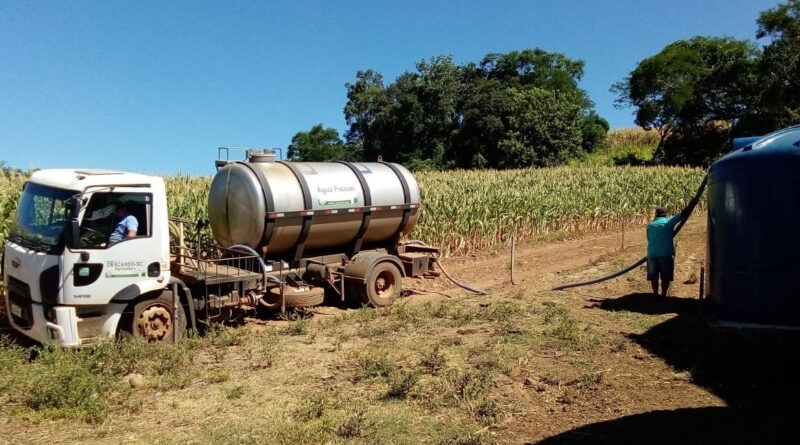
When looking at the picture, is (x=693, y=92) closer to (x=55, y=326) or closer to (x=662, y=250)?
(x=662, y=250)

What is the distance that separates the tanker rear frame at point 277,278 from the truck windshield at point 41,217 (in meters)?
1.64

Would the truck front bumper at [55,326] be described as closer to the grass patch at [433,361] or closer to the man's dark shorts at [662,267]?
the grass patch at [433,361]

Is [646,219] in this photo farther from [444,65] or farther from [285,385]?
[444,65]

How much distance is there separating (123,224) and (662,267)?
8.45m

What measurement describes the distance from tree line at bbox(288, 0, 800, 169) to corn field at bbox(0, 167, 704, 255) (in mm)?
15433

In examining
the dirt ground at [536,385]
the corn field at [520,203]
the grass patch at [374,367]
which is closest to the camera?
the dirt ground at [536,385]

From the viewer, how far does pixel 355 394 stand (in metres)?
6.44

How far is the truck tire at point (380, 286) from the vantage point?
1116cm

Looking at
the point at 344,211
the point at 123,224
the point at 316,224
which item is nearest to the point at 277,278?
the point at 316,224

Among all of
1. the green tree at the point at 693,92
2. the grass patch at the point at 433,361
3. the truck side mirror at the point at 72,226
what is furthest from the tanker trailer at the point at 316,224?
the green tree at the point at 693,92

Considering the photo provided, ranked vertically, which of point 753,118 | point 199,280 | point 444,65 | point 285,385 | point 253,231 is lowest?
point 285,385

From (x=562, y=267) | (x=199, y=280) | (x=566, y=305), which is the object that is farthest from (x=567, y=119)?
(x=199, y=280)

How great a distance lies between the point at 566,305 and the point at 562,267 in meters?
5.05

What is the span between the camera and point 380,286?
1180 cm
